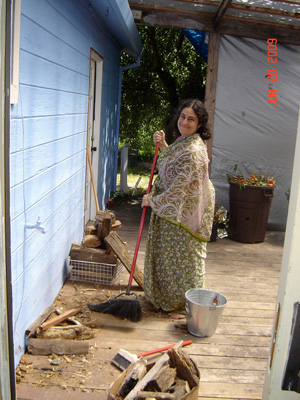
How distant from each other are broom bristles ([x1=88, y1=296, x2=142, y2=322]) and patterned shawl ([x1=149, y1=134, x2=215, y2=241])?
791 millimetres

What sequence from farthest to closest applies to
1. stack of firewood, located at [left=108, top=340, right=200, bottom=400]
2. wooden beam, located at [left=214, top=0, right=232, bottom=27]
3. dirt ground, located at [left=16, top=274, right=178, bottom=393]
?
1. wooden beam, located at [left=214, top=0, right=232, bottom=27]
2. dirt ground, located at [left=16, top=274, right=178, bottom=393]
3. stack of firewood, located at [left=108, top=340, right=200, bottom=400]

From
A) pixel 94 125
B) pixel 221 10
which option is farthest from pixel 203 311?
pixel 221 10

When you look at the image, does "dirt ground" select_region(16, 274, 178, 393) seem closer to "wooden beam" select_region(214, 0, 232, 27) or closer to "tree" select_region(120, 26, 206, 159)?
"wooden beam" select_region(214, 0, 232, 27)

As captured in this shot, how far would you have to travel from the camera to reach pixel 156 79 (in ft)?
41.3

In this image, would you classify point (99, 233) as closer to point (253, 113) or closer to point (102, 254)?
point (102, 254)

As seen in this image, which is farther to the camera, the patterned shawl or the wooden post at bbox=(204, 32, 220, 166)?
the wooden post at bbox=(204, 32, 220, 166)

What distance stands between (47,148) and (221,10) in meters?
3.97

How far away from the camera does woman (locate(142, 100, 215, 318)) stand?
12.5 ft

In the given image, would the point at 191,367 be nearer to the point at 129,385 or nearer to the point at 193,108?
the point at 129,385

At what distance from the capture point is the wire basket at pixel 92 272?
4594mm

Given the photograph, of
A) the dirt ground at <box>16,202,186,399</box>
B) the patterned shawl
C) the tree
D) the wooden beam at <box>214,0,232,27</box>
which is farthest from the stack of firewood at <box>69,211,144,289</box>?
the tree

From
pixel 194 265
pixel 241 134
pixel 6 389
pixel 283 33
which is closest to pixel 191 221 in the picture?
pixel 194 265

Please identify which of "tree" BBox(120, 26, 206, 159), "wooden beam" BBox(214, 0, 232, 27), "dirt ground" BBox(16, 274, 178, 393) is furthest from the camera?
"tree" BBox(120, 26, 206, 159)

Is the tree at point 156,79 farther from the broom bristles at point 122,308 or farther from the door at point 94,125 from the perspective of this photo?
the broom bristles at point 122,308
